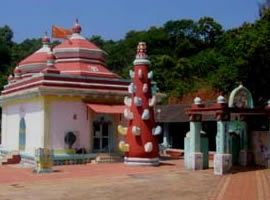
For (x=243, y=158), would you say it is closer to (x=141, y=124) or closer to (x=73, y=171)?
(x=141, y=124)

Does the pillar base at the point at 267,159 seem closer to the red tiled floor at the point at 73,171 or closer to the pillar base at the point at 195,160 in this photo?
the pillar base at the point at 195,160

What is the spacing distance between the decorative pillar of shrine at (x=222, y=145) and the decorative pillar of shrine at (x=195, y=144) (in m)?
1.09

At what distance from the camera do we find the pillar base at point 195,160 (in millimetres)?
17500

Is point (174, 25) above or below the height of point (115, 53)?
above

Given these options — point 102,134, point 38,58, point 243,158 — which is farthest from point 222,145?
point 38,58

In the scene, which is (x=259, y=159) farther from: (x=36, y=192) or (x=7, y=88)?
(x=7, y=88)

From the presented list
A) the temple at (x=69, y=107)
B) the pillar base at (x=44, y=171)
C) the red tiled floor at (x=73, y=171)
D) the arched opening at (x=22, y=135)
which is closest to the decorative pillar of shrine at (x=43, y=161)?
the pillar base at (x=44, y=171)

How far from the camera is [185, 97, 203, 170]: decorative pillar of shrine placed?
1753 centimetres

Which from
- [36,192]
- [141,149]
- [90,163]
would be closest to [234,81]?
[141,149]

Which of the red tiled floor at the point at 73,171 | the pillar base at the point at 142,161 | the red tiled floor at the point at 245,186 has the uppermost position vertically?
the pillar base at the point at 142,161

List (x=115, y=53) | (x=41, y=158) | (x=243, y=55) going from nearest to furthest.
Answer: (x=41, y=158) → (x=243, y=55) → (x=115, y=53)

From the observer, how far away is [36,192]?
1213cm

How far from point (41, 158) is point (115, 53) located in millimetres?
47610

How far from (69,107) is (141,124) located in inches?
148
